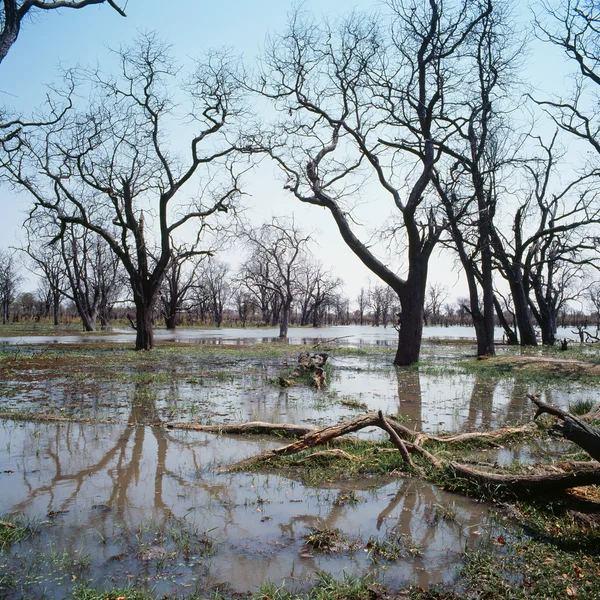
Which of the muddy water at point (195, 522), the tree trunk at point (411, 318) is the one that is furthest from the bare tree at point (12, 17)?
the tree trunk at point (411, 318)

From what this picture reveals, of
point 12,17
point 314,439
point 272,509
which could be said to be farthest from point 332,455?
point 12,17

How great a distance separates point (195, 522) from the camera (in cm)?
414

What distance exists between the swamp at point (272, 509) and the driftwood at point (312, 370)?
9.19 ft

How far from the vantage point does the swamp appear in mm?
3230

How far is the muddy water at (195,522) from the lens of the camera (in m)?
3.32

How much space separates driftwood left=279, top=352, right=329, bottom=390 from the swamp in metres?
2.80

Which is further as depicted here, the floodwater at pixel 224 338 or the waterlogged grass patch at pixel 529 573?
the floodwater at pixel 224 338

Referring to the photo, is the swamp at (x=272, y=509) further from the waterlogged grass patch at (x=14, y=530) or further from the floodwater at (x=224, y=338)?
the floodwater at (x=224, y=338)

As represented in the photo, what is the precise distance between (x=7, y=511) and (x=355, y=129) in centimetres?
1663

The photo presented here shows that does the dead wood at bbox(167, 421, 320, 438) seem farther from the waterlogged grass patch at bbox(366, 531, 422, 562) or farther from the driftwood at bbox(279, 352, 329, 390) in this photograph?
the driftwood at bbox(279, 352, 329, 390)

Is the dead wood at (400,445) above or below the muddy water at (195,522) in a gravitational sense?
above

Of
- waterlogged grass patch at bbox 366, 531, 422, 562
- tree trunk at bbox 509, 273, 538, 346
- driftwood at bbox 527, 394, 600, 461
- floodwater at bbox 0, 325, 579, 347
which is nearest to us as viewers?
waterlogged grass patch at bbox 366, 531, 422, 562

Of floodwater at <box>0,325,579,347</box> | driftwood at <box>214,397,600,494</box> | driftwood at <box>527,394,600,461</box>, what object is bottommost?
floodwater at <box>0,325,579,347</box>

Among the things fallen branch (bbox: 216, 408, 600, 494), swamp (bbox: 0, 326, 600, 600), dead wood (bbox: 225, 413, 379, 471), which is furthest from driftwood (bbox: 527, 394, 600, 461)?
dead wood (bbox: 225, 413, 379, 471)
